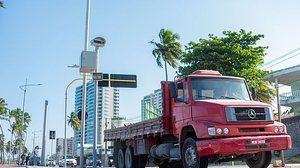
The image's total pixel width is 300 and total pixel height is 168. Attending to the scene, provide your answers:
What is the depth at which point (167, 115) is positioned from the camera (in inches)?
504

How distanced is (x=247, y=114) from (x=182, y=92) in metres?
2.19

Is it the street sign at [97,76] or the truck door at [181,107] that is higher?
the street sign at [97,76]

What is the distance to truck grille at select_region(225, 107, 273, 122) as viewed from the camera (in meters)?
10.2

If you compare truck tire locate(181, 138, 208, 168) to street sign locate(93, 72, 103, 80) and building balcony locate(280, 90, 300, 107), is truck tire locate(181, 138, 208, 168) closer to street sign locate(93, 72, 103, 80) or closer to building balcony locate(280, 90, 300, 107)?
street sign locate(93, 72, 103, 80)

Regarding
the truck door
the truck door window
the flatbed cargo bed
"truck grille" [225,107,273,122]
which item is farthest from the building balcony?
"truck grille" [225,107,273,122]

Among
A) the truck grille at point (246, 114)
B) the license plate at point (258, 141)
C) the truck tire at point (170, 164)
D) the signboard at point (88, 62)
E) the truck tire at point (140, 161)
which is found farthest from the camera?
the truck tire at point (140, 161)

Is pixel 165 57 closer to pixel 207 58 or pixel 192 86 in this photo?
pixel 207 58

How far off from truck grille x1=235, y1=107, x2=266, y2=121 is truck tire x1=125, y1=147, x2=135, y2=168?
259 inches

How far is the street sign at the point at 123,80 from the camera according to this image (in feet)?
53.6

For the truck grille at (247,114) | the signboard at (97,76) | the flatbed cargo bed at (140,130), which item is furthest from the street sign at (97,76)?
the truck grille at (247,114)

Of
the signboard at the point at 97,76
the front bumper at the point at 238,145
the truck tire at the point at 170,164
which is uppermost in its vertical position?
the signboard at the point at 97,76

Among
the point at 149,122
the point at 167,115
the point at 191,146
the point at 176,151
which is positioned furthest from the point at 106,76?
the point at 191,146

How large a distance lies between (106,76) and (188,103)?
591cm

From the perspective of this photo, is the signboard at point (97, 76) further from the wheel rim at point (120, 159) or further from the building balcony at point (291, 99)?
the building balcony at point (291, 99)
